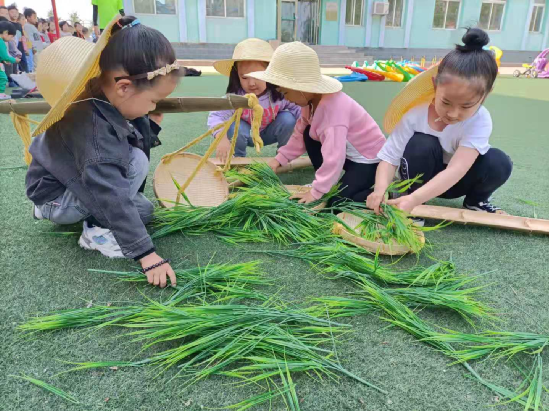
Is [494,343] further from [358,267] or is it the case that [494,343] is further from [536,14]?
[536,14]

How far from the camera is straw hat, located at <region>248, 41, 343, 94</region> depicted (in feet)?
5.47

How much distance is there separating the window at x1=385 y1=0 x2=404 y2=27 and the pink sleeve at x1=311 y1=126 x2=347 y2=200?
15337 millimetres

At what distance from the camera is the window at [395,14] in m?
15.0

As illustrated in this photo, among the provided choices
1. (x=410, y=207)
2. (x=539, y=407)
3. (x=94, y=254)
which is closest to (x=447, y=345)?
(x=539, y=407)

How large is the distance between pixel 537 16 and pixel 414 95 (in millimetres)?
18692

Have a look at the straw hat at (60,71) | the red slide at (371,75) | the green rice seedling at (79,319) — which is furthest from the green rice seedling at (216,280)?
the red slide at (371,75)

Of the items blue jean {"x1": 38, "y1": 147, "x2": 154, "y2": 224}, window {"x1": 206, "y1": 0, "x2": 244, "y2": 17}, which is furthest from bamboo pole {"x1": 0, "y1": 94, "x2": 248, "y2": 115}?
window {"x1": 206, "y1": 0, "x2": 244, "y2": 17}

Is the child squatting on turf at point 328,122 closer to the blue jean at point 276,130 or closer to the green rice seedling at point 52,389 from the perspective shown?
the blue jean at point 276,130

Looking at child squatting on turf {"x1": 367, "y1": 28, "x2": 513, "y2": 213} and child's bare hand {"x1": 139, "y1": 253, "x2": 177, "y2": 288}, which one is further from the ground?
child squatting on turf {"x1": 367, "y1": 28, "x2": 513, "y2": 213}

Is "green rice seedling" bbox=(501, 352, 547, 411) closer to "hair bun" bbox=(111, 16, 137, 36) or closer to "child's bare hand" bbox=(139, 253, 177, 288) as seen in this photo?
"child's bare hand" bbox=(139, 253, 177, 288)

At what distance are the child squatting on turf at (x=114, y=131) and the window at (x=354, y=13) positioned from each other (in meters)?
15.4

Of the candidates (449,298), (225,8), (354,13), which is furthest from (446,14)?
(449,298)

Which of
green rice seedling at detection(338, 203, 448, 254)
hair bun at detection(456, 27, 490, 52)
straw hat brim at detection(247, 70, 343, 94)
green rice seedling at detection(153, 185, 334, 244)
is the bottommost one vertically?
green rice seedling at detection(153, 185, 334, 244)

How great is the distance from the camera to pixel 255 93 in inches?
88.4
